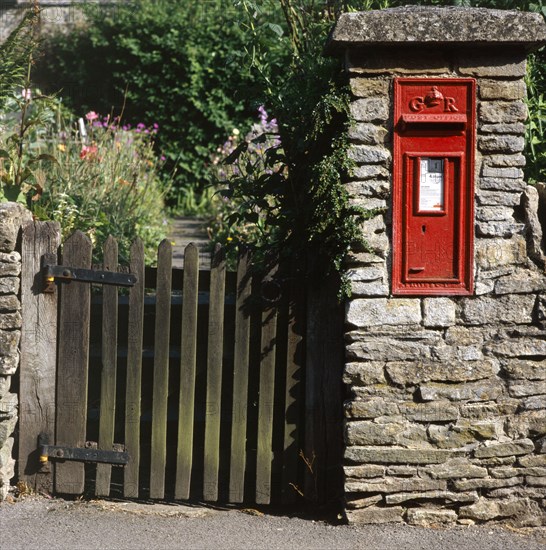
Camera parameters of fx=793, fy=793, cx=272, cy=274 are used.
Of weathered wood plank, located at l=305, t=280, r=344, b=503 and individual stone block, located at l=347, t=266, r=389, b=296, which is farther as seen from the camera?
weathered wood plank, located at l=305, t=280, r=344, b=503

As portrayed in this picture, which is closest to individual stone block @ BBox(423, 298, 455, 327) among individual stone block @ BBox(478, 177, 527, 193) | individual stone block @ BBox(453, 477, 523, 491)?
individual stone block @ BBox(478, 177, 527, 193)

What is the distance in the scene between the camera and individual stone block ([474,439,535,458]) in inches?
153

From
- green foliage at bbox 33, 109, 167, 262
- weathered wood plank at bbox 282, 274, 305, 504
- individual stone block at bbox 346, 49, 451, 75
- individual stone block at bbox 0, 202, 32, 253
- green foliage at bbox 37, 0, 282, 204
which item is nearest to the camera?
individual stone block at bbox 346, 49, 451, 75

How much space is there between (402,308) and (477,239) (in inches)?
19.4

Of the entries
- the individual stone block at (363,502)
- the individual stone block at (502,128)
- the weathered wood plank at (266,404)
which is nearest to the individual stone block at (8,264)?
the weathered wood plank at (266,404)

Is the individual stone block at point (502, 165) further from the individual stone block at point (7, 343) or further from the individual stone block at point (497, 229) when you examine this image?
the individual stone block at point (7, 343)

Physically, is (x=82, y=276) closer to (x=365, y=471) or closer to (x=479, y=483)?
(x=365, y=471)

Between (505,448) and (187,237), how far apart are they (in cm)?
532

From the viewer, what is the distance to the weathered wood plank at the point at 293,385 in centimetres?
409

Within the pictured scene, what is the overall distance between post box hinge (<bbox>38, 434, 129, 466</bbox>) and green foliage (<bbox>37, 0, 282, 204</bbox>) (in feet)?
21.6

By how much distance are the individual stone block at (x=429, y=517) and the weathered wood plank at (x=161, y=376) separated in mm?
1288

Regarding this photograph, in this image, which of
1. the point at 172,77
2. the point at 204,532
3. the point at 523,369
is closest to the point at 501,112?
the point at 523,369

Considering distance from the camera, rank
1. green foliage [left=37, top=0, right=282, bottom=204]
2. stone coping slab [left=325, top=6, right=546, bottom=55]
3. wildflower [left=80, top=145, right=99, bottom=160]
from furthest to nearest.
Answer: green foliage [left=37, top=0, right=282, bottom=204], wildflower [left=80, top=145, right=99, bottom=160], stone coping slab [left=325, top=6, right=546, bottom=55]

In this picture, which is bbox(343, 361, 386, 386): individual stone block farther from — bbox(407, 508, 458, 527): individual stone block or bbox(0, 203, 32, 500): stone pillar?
Answer: bbox(0, 203, 32, 500): stone pillar
